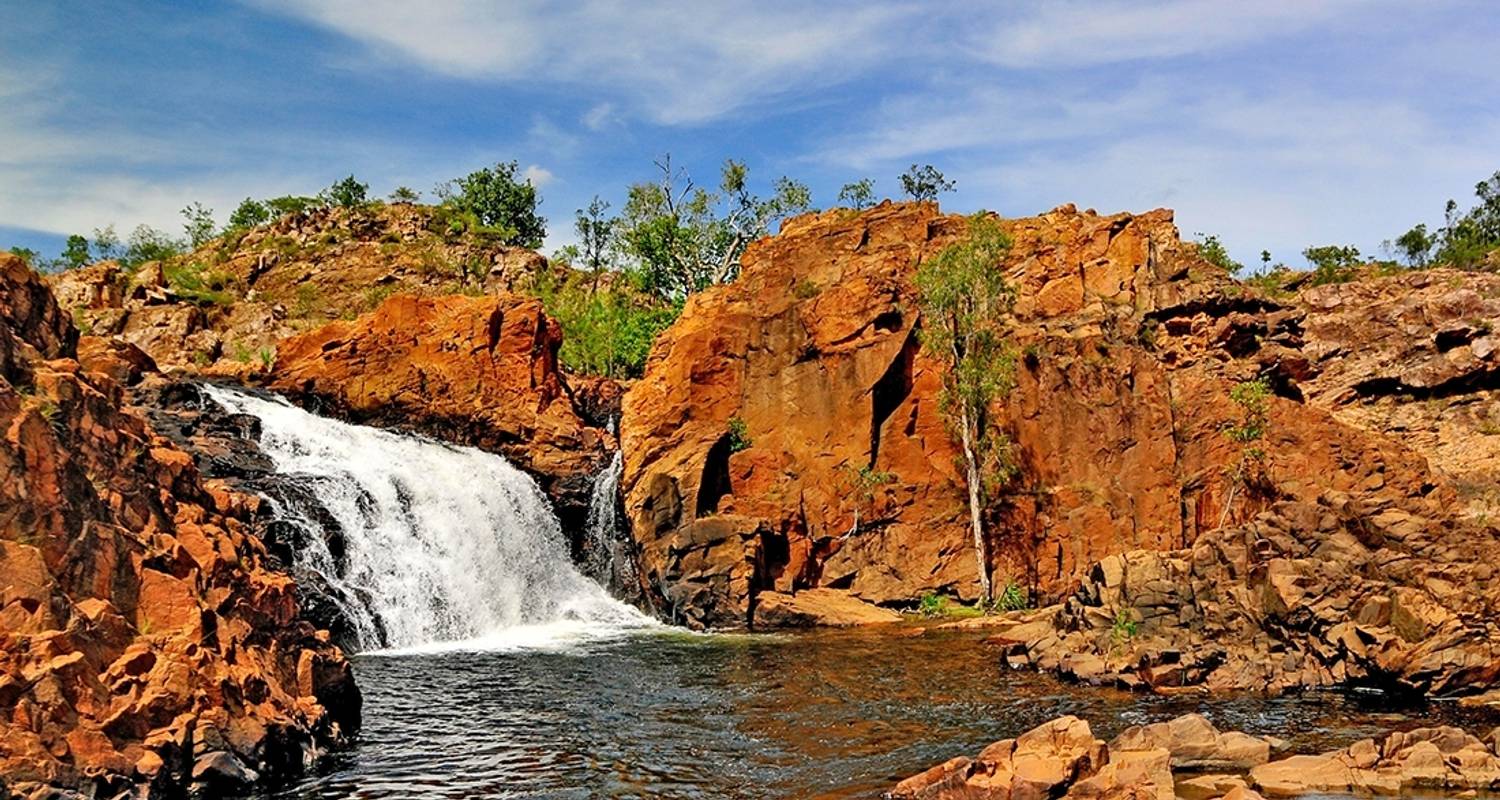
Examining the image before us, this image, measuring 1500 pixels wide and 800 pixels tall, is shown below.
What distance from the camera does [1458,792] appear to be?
551 inches

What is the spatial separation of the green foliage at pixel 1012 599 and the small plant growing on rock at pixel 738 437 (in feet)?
36.9

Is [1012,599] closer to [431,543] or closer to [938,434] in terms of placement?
[938,434]

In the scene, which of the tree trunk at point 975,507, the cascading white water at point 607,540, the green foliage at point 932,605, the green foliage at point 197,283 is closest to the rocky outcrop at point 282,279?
the green foliage at point 197,283

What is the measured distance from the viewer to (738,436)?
4128 cm

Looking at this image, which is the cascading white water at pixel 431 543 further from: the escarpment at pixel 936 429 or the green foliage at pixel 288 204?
the green foliage at pixel 288 204

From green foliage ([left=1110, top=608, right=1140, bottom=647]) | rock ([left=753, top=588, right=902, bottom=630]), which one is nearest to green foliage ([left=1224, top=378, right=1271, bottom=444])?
rock ([left=753, top=588, right=902, bottom=630])

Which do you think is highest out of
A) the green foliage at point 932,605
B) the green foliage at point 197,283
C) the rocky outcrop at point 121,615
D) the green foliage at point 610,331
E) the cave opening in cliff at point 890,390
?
the green foliage at point 197,283

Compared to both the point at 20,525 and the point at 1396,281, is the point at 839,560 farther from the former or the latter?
the point at 1396,281

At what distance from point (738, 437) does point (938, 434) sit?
797cm

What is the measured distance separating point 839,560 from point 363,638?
17.4 m

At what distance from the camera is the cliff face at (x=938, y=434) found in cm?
3691

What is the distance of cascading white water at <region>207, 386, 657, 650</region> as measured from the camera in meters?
31.9

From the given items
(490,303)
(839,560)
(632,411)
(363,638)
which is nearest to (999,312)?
(839,560)

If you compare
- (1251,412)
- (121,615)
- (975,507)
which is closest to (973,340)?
(975,507)
